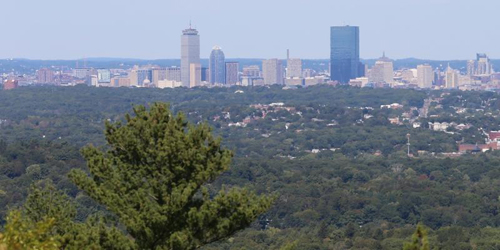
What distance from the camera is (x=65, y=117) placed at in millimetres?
168875

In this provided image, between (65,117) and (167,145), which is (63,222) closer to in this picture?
(167,145)

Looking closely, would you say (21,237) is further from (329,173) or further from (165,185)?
(329,173)

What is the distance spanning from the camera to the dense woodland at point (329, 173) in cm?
6531

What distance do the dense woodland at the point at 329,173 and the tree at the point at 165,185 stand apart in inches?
65.8

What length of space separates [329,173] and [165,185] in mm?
83860

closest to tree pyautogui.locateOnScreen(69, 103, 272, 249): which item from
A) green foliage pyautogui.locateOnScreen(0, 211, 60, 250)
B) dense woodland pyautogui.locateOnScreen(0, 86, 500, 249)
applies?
dense woodland pyautogui.locateOnScreen(0, 86, 500, 249)

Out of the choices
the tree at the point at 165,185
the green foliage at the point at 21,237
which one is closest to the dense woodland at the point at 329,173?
the tree at the point at 165,185

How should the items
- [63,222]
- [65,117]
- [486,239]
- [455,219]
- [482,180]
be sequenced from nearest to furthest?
[63,222] < [486,239] < [455,219] < [482,180] < [65,117]

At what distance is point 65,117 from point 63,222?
148703 mm

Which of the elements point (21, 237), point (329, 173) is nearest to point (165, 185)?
point (21, 237)

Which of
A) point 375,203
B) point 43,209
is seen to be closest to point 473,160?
point 375,203

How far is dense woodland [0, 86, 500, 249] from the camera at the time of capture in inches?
2571

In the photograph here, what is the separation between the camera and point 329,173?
338 feet

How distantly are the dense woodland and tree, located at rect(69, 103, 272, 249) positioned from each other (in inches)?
65.8
